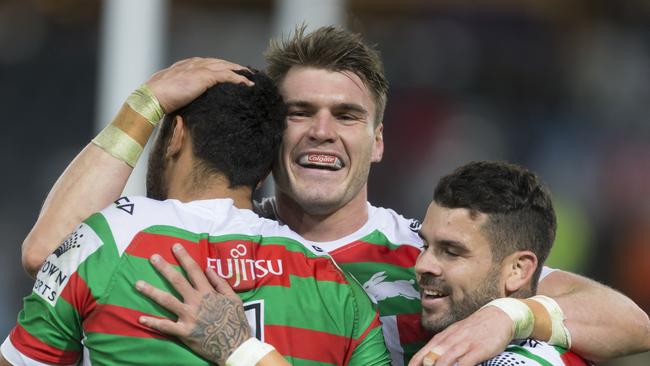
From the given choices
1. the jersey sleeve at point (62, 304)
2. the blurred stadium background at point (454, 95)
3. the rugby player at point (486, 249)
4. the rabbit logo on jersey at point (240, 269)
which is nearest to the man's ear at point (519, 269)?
the rugby player at point (486, 249)

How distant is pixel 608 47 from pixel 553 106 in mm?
1016

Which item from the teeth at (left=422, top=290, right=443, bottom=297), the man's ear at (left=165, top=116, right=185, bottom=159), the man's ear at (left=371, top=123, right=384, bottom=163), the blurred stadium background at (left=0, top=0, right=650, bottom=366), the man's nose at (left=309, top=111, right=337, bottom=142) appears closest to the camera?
the man's ear at (left=165, top=116, right=185, bottom=159)

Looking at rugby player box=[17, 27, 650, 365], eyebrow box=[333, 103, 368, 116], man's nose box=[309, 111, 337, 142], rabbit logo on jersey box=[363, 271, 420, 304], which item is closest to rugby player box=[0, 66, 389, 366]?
rugby player box=[17, 27, 650, 365]

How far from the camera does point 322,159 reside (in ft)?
14.0

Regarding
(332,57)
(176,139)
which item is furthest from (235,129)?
(332,57)

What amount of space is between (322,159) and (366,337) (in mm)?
1045

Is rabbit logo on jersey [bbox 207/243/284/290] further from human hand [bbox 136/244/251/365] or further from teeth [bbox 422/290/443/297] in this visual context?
teeth [bbox 422/290/443/297]

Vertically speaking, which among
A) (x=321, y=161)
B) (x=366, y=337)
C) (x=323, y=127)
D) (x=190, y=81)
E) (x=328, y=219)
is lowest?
(x=366, y=337)

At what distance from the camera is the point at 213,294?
10.5ft

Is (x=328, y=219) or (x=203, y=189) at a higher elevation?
(x=203, y=189)

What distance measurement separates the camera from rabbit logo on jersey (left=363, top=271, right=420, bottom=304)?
13.3 ft

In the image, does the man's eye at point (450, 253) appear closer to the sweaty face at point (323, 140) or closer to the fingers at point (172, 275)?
the sweaty face at point (323, 140)

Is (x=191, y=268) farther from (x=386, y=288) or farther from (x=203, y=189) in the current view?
(x=386, y=288)

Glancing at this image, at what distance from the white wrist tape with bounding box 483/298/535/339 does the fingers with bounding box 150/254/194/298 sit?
956 mm
